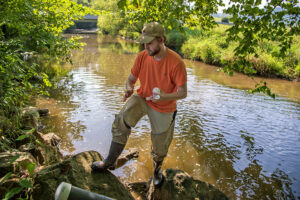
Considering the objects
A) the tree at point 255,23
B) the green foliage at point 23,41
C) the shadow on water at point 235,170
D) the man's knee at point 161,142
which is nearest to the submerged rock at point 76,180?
the man's knee at point 161,142

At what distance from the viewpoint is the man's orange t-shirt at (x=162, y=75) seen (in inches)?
125

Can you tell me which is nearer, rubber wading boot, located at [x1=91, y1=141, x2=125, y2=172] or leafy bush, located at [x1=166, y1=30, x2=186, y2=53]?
rubber wading boot, located at [x1=91, y1=141, x2=125, y2=172]

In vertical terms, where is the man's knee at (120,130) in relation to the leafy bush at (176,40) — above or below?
below

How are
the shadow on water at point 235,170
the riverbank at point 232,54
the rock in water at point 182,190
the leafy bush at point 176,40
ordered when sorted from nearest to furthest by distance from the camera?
the rock in water at point 182,190 < the shadow on water at point 235,170 < the riverbank at point 232,54 < the leafy bush at point 176,40

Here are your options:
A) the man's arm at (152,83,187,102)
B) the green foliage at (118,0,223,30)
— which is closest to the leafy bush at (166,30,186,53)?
the green foliage at (118,0,223,30)

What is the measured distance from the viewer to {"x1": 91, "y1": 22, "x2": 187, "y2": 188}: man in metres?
3.17

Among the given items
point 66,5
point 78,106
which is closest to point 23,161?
point 66,5

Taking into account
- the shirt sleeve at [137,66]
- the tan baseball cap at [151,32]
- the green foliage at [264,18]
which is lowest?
the shirt sleeve at [137,66]

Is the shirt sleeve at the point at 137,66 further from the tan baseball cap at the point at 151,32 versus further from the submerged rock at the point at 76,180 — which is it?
the submerged rock at the point at 76,180

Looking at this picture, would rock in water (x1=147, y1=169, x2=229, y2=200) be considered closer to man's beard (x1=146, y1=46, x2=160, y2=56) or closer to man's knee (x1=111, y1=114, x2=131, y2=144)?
man's knee (x1=111, y1=114, x2=131, y2=144)

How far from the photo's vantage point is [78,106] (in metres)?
8.81

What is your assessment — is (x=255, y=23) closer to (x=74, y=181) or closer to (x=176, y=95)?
(x=176, y=95)

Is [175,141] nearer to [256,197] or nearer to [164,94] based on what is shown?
[256,197]

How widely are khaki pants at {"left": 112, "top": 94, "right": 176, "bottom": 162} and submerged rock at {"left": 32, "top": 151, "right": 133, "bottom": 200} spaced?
0.52 meters
